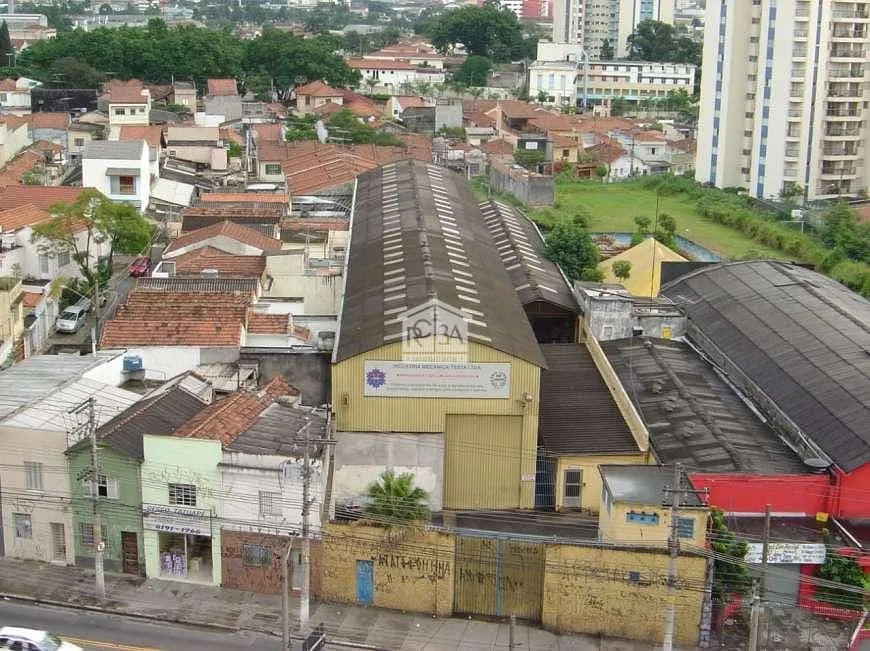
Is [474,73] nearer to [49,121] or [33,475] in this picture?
[49,121]

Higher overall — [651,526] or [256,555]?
[651,526]

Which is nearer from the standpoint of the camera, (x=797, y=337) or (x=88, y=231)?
(x=797, y=337)

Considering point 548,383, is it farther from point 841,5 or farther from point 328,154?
point 841,5

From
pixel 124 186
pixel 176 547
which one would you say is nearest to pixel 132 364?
pixel 176 547

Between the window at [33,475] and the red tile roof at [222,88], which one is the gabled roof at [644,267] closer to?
the window at [33,475]

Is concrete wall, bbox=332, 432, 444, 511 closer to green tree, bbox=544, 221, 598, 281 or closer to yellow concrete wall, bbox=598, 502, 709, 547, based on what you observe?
yellow concrete wall, bbox=598, 502, 709, 547

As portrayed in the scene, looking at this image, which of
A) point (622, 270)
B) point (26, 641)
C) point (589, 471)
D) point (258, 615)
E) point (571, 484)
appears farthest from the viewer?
point (622, 270)

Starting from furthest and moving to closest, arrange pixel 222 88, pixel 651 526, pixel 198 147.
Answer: pixel 222 88
pixel 198 147
pixel 651 526

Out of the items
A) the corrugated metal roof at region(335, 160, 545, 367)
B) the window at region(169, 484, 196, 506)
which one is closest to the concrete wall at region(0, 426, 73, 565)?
the window at region(169, 484, 196, 506)
